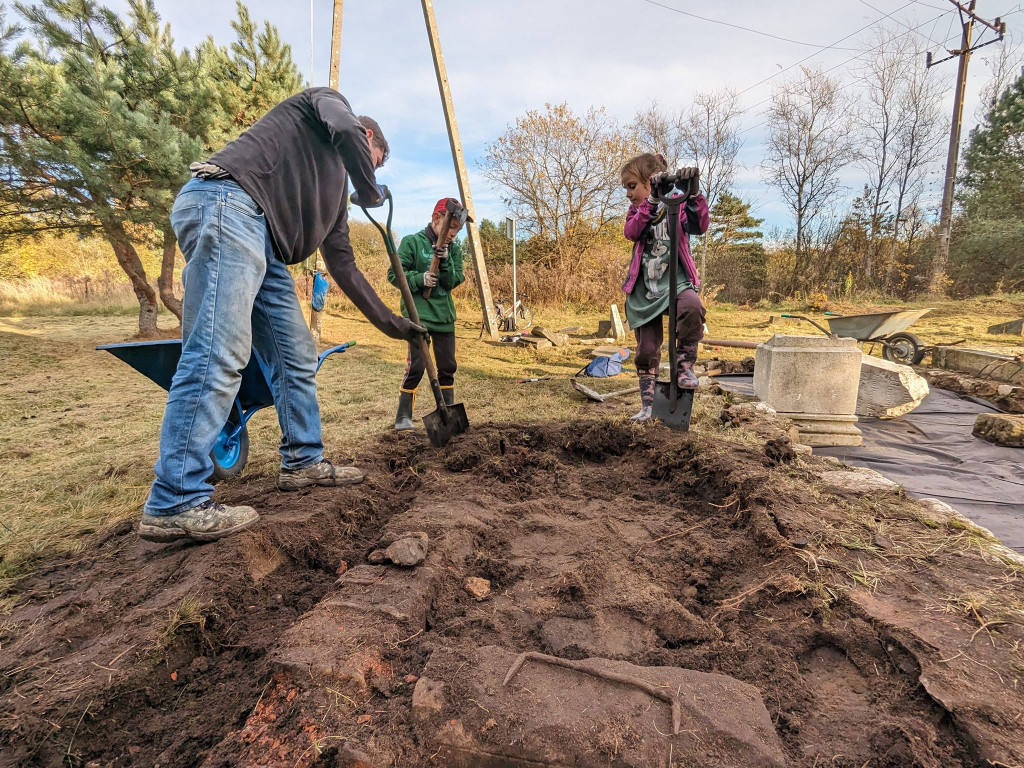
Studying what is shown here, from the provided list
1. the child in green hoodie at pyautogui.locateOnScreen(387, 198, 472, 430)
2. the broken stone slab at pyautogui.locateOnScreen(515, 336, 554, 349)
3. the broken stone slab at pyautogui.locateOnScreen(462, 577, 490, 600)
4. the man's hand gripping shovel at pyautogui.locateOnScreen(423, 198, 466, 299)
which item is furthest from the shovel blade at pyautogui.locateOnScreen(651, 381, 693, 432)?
the broken stone slab at pyautogui.locateOnScreen(515, 336, 554, 349)

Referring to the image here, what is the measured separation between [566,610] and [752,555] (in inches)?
32.4

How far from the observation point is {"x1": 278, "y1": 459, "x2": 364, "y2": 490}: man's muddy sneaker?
8.38 feet

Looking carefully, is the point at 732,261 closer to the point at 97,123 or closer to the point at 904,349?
the point at 904,349

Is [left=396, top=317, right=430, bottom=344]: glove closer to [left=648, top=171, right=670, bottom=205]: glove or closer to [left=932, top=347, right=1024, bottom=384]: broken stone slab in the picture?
[left=648, top=171, right=670, bottom=205]: glove

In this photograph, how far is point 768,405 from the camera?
4.18 metres

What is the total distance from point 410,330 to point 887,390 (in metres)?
4.45

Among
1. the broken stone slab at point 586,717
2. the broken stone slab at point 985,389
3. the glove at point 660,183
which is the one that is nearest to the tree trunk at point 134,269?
the glove at point 660,183

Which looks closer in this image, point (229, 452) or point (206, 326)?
point (206, 326)

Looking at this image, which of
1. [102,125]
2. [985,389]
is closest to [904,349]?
[985,389]

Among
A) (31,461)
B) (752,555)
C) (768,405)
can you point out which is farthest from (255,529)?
(768,405)

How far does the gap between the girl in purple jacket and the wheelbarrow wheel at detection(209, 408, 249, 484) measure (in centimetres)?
257

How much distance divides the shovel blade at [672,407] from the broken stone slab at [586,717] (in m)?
2.31

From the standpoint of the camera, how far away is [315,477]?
8.45 feet

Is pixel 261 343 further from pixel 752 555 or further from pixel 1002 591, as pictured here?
pixel 1002 591
